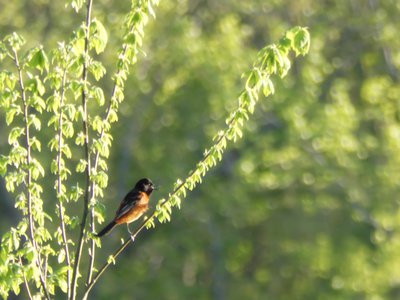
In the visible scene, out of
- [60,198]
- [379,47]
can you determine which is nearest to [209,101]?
[379,47]

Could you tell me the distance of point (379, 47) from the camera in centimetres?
3988

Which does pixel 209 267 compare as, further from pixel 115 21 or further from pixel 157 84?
pixel 115 21

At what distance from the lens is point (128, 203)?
12031 millimetres

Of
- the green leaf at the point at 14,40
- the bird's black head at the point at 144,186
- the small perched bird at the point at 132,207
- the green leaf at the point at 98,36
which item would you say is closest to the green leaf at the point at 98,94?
the green leaf at the point at 98,36

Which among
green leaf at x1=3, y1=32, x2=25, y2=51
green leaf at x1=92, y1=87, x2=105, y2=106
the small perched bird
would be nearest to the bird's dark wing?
the small perched bird

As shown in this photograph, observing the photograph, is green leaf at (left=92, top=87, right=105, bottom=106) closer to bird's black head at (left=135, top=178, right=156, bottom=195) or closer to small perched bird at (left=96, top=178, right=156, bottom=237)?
small perched bird at (left=96, top=178, right=156, bottom=237)

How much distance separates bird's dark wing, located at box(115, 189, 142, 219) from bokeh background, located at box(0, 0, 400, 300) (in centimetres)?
2250

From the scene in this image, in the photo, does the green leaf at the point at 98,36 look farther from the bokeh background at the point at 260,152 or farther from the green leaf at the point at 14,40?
the bokeh background at the point at 260,152

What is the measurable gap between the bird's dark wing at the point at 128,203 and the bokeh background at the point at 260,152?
22.5m

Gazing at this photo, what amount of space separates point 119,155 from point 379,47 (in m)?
8.94

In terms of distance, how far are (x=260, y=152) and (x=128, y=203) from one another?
25.6m

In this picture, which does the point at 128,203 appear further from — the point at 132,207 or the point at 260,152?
the point at 260,152

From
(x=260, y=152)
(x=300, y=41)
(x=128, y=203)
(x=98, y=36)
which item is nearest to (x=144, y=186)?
(x=128, y=203)

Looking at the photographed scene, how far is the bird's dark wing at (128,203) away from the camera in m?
12.0
